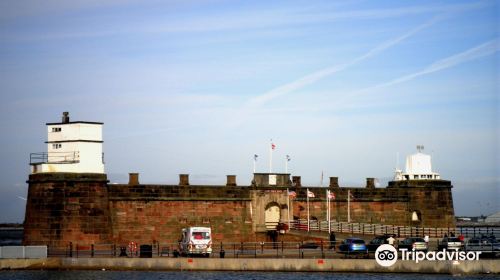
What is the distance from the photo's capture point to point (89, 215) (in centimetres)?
6581

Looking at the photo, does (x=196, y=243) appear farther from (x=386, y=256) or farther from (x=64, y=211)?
(x=386, y=256)

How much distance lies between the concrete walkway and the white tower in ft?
32.1

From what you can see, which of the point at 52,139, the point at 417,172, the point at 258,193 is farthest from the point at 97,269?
the point at 417,172

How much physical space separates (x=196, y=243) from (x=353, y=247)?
9.80m

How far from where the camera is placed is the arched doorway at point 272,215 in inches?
2963

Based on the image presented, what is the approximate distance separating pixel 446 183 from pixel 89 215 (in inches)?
1199

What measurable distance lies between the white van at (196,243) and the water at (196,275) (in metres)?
3.58

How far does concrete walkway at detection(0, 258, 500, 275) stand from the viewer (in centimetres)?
5578

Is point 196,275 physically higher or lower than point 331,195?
lower

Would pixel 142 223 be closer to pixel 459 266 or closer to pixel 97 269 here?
pixel 97 269


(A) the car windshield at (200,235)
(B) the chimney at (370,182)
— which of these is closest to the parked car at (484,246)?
(B) the chimney at (370,182)

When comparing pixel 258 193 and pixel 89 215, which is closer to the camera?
pixel 89 215

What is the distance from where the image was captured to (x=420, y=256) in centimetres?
5659

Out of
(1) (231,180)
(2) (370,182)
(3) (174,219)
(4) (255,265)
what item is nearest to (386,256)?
(4) (255,265)
